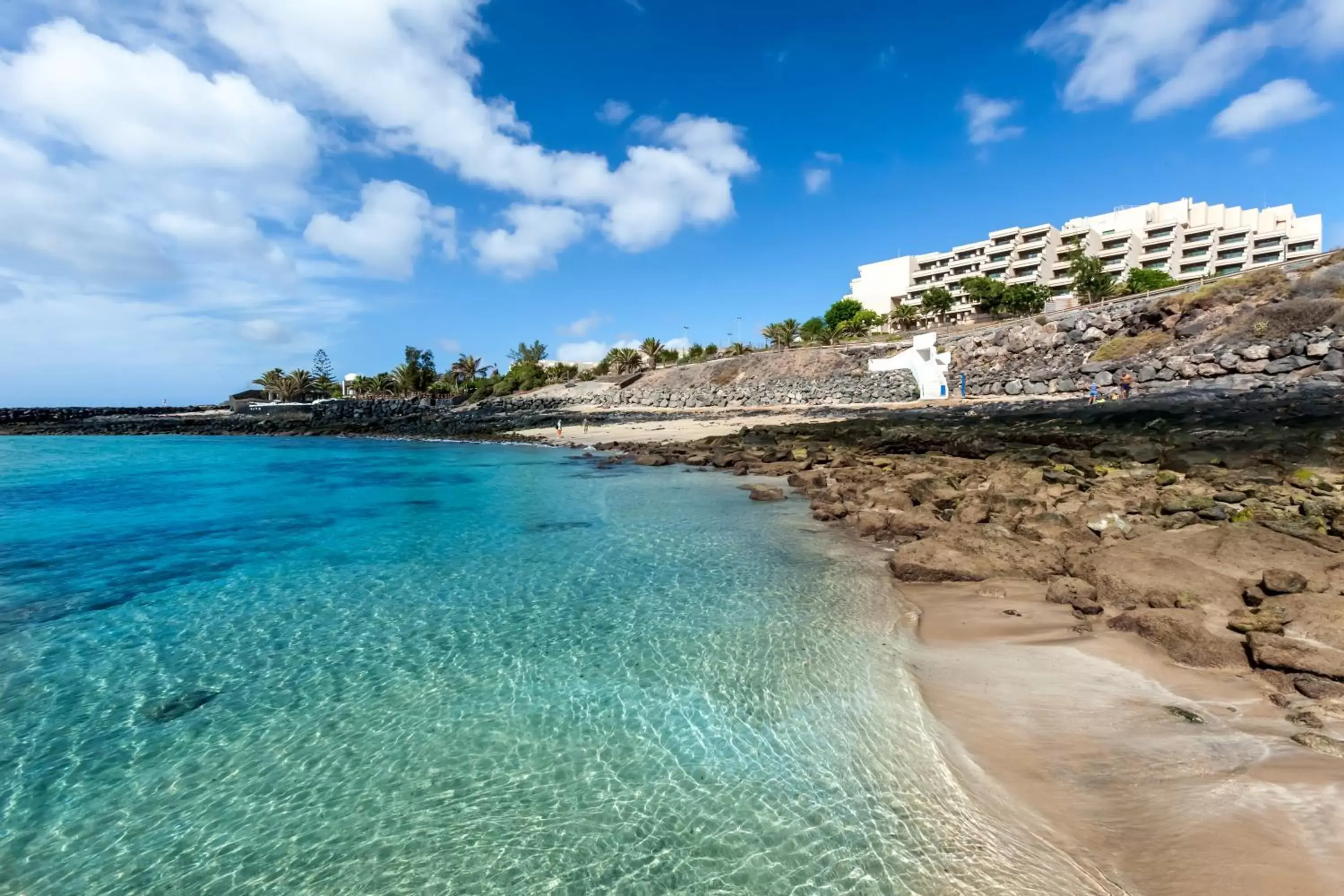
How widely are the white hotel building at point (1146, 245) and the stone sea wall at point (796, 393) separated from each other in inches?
1926

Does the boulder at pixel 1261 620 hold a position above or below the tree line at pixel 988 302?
below

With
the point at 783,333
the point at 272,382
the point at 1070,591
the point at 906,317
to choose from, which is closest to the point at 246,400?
the point at 272,382

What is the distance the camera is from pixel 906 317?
290 feet

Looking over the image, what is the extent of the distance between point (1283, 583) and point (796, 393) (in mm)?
49981

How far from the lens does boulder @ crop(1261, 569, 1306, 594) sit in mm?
7004

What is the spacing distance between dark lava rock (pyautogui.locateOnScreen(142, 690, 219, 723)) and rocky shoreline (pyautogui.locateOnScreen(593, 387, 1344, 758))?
9257 millimetres

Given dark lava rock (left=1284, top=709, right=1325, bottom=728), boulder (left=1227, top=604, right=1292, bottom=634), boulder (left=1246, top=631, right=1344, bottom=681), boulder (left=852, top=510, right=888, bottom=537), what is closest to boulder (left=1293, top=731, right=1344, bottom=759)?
dark lava rock (left=1284, top=709, right=1325, bottom=728)

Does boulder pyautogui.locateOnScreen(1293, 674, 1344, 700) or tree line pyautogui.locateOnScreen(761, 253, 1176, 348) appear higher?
tree line pyautogui.locateOnScreen(761, 253, 1176, 348)

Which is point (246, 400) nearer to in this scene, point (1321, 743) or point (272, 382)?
point (272, 382)

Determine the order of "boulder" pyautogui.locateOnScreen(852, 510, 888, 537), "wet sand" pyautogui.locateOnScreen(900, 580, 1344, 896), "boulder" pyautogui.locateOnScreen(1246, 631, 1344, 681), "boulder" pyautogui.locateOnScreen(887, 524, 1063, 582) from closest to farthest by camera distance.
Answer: "wet sand" pyautogui.locateOnScreen(900, 580, 1344, 896) → "boulder" pyautogui.locateOnScreen(1246, 631, 1344, 681) → "boulder" pyautogui.locateOnScreen(887, 524, 1063, 582) → "boulder" pyautogui.locateOnScreen(852, 510, 888, 537)

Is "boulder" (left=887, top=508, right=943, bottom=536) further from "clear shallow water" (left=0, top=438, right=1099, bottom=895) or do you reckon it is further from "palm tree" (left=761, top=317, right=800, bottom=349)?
"palm tree" (left=761, top=317, right=800, bottom=349)

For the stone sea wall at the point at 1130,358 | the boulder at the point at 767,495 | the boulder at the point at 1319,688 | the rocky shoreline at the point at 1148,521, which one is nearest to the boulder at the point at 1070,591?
the rocky shoreline at the point at 1148,521

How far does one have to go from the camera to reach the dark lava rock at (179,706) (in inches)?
236

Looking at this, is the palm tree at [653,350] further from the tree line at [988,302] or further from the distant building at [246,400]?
the distant building at [246,400]
